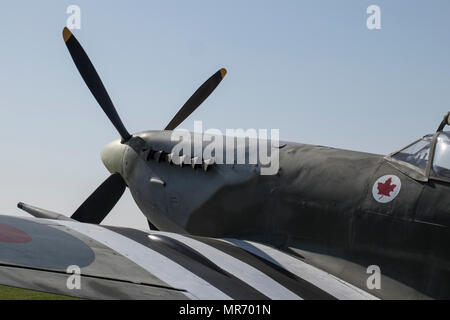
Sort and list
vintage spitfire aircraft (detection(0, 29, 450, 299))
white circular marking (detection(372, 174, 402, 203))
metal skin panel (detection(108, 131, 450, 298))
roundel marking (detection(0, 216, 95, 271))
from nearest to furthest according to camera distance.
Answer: roundel marking (detection(0, 216, 95, 271)), vintage spitfire aircraft (detection(0, 29, 450, 299)), metal skin panel (detection(108, 131, 450, 298)), white circular marking (detection(372, 174, 402, 203))

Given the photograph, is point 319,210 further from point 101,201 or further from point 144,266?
point 101,201

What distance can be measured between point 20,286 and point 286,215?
373 centimetres

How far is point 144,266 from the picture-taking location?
185 inches

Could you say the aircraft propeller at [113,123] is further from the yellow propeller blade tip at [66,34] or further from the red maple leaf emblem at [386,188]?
the red maple leaf emblem at [386,188]

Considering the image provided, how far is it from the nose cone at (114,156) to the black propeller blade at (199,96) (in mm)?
1451

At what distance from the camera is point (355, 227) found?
5703 millimetres

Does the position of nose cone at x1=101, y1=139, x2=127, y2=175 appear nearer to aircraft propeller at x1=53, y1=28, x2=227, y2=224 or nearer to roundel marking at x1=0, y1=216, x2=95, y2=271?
aircraft propeller at x1=53, y1=28, x2=227, y2=224

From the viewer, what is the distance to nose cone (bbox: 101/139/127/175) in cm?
945

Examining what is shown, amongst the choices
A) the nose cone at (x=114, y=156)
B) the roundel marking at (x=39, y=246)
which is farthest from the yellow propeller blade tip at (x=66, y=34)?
the roundel marking at (x=39, y=246)

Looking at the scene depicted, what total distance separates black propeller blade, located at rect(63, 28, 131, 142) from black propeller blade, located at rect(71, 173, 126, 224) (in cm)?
78

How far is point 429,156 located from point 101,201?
582cm

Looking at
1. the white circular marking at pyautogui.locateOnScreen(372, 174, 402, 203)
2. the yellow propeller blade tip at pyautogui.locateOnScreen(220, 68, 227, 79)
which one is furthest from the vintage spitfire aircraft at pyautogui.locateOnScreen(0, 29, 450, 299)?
the yellow propeller blade tip at pyautogui.locateOnScreen(220, 68, 227, 79)
